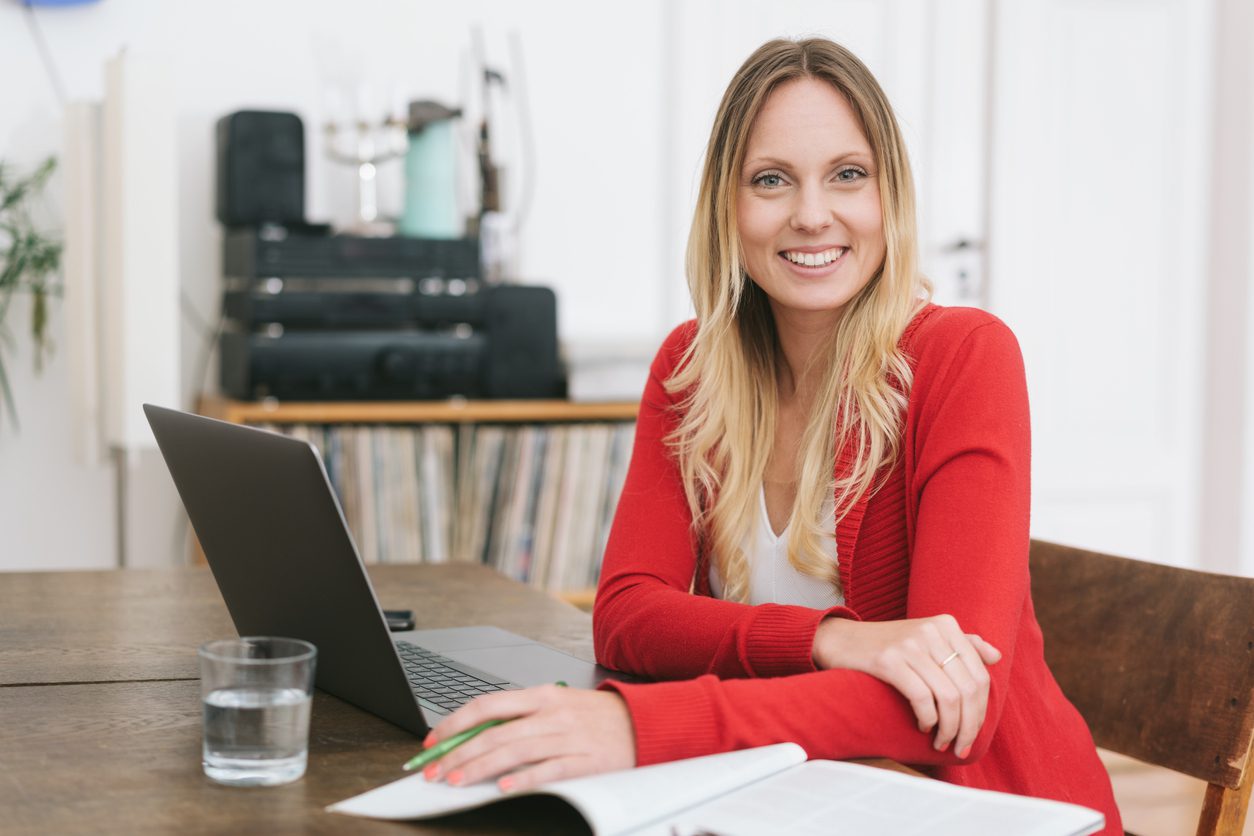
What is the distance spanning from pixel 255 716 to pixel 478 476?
2203 mm

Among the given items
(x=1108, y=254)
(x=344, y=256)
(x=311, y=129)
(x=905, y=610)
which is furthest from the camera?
(x=1108, y=254)

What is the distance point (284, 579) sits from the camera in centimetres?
104

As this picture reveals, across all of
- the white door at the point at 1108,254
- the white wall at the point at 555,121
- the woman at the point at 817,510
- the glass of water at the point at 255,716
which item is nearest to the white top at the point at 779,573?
the woman at the point at 817,510

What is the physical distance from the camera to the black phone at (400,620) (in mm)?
1397

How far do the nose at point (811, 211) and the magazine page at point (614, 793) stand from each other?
2.13 ft

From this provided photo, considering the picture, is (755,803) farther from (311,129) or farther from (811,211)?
(311,129)

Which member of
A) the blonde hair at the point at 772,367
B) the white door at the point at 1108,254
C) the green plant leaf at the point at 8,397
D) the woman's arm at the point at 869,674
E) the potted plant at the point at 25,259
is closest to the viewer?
the woman's arm at the point at 869,674

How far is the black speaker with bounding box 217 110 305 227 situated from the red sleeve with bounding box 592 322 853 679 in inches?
64.7

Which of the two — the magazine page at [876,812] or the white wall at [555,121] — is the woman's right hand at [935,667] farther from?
the white wall at [555,121]

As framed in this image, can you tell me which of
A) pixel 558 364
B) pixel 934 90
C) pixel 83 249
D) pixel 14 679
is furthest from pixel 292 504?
pixel 934 90

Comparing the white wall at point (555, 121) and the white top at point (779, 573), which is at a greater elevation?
the white wall at point (555, 121)

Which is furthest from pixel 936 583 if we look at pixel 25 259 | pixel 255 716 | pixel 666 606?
pixel 25 259

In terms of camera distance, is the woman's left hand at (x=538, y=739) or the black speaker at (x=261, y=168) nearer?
the woman's left hand at (x=538, y=739)

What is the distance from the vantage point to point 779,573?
1419 mm
